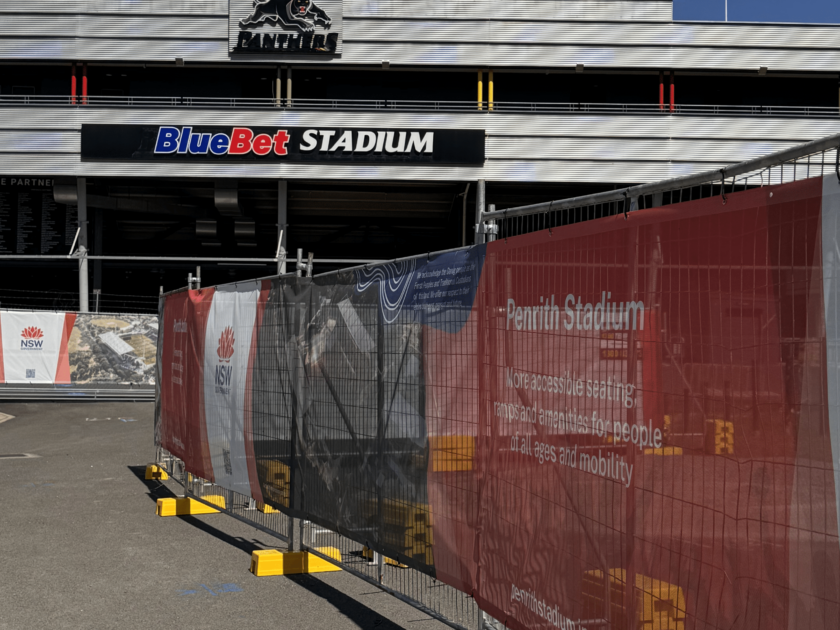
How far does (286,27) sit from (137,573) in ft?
73.1

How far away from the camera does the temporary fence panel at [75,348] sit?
21516 mm

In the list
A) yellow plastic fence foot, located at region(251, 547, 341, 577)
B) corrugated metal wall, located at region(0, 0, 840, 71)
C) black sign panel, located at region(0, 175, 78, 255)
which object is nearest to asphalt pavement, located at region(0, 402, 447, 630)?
yellow plastic fence foot, located at region(251, 547, 341, 577)

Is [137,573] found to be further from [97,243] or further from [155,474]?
[97,243]

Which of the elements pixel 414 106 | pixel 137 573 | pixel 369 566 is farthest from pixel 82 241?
pixel 369 566

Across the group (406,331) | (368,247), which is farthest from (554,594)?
(368,247)

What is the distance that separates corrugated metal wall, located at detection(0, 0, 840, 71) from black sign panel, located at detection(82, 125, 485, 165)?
246 centimetres

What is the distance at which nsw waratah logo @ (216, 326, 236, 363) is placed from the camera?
7968 mm

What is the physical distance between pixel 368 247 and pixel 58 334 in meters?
13.5

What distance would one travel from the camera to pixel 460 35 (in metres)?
26.3

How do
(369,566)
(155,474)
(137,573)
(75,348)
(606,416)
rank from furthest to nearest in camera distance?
(75,348), (155,474), (137,573), (369,566), (606,416)

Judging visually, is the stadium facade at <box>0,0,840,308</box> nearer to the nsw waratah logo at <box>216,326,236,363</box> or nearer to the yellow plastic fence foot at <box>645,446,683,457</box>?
the nsw waratah logo at <box>216,326,236,363</box>

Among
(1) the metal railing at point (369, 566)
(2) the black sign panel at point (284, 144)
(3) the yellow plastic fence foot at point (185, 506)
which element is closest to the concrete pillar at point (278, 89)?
(2) the black sign panel at point (284, 144)

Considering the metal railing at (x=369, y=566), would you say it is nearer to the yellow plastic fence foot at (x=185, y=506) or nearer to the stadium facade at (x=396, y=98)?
the yellow plastic fence foot at (x=185, y=506)

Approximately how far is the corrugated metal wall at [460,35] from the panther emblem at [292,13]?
0.59 m
